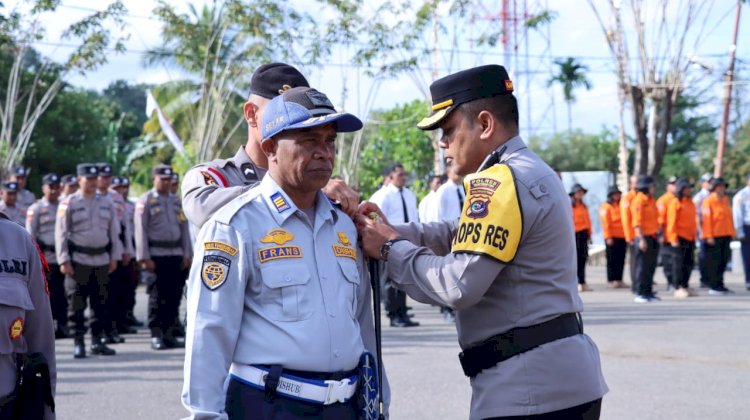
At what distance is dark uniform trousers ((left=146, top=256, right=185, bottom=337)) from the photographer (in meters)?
11.2

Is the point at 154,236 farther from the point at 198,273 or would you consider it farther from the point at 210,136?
the point at 210,136

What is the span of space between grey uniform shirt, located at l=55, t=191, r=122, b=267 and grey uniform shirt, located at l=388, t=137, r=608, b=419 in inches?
315

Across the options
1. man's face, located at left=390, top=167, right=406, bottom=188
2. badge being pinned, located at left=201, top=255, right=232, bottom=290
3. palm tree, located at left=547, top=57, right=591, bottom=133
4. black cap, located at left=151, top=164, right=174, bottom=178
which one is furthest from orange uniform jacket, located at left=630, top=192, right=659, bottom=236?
palm tree, located at left=547, top=57, right=591, bottom=133

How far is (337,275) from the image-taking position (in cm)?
330

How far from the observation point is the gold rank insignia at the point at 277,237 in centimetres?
320

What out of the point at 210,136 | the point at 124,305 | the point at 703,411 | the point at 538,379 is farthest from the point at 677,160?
the point at 538,379

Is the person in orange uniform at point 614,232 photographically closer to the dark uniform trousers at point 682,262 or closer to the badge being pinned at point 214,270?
the dark uniform trousers at point 682,262

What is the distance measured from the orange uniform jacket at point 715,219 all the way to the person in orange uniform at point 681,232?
75 centimetres

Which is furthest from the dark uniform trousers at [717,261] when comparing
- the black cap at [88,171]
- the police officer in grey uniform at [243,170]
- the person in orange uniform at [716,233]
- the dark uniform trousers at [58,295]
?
the police officer in grey uniform at [243,170]

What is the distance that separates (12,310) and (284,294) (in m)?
1.16

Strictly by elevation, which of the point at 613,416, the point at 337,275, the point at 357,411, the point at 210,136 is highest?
the point at 210,136

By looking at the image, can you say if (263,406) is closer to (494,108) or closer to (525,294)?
(525,294)

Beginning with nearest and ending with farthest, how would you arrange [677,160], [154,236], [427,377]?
[427,377]
[154,236]
[677,160]

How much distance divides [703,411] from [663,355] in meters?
2.77
